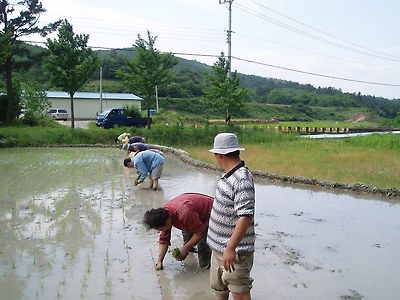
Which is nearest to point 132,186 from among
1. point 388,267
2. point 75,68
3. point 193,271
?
point 193,271

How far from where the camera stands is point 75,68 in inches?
928

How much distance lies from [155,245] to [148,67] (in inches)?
778

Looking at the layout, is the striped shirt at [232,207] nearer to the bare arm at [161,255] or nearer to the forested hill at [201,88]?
the bare arm at [161,255]

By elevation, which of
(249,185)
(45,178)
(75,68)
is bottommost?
(45,178)

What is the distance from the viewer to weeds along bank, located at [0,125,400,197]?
10883 mm

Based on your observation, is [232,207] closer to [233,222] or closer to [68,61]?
[233,222]

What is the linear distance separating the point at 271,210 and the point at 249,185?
16.7ft

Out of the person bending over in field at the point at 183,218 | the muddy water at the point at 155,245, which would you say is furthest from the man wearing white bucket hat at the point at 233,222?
the muddy water at the point at 155,245

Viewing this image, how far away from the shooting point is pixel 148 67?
965 inches

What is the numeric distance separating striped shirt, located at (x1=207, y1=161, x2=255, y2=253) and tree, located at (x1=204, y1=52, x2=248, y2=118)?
75.1 feet

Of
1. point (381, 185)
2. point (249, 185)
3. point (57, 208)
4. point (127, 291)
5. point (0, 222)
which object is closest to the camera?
point (249, 185)

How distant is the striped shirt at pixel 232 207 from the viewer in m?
3.01

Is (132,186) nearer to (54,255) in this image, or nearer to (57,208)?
(57,208)

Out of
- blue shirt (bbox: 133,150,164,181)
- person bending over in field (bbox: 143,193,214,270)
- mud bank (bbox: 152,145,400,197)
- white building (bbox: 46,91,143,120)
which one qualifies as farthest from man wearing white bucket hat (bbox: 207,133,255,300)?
white building (bbox: 46,91,143,120)
